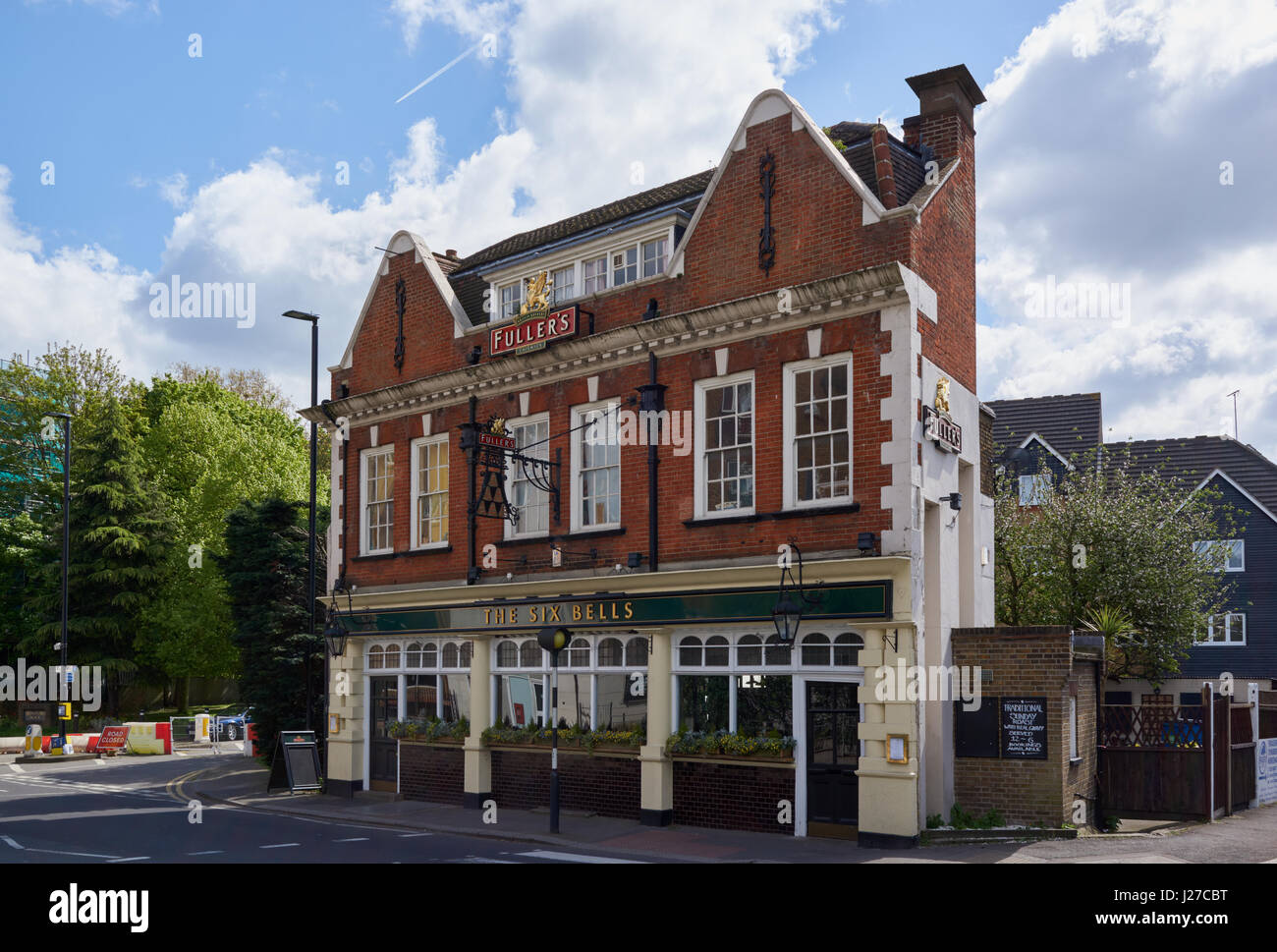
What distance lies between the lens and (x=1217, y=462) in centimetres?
4084

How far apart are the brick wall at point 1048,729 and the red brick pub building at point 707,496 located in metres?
0.35

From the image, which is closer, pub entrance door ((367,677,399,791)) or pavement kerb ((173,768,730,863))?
pavement kerb ((173,768,730,863))

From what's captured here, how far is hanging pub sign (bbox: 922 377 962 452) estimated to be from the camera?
16.5 meters

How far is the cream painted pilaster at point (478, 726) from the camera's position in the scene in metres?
21.0

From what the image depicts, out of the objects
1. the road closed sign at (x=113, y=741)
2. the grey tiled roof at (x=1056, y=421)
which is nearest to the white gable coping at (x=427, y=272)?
the road closed sign at (x=113, y=741)

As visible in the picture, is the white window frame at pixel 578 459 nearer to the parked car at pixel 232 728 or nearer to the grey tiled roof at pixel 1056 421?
the grey tiled roof at pixel 1056 421

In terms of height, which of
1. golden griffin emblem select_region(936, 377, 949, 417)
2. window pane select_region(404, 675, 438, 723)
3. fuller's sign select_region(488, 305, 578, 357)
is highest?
fuller's sign select_region(488, 305, 578, 357)

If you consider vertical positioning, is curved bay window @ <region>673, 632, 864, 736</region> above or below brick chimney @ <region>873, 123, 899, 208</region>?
below

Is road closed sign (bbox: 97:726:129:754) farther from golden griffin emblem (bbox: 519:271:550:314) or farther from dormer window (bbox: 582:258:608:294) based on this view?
dormer window (bbox: 582:258:608:294)

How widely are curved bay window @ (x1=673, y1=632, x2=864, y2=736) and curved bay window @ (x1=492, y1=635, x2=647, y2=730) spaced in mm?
988

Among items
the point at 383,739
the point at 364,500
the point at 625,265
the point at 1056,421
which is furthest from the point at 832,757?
the point at 1056,421

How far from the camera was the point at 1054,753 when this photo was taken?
51.2 ft

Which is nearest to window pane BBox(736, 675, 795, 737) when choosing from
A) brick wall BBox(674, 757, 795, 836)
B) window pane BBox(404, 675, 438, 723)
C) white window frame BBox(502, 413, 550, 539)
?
brick wall BBox(674, 757, 795, 836)
